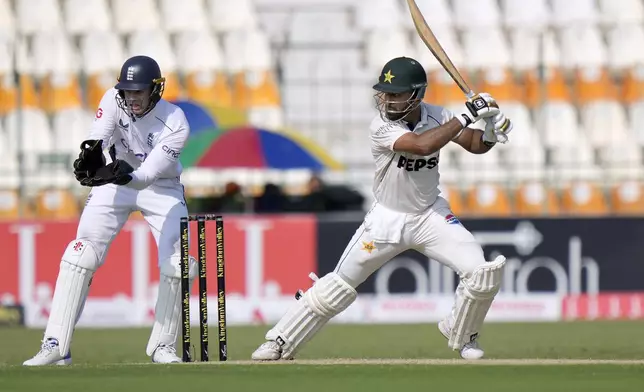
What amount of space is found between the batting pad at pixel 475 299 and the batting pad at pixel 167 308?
160 cm

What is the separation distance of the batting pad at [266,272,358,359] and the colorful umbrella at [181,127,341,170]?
6.43 meters

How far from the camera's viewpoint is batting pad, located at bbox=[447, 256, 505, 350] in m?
7.30

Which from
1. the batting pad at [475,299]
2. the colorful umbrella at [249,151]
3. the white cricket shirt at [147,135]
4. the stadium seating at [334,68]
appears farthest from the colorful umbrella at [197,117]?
the batting pad at [475,299]

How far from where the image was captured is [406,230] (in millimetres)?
7469

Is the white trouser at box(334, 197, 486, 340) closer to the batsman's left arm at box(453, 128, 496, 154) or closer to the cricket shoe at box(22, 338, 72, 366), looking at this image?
the batsman's left arm at box(453, 128, 496, 154)

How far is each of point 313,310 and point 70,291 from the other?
1.44 m

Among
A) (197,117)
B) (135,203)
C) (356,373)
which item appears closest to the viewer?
(356,373)

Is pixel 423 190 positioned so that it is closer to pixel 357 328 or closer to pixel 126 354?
pixel 126 354

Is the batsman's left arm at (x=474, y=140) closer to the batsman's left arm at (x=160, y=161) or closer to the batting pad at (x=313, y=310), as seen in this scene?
the batting pad at (x=313, y=310)

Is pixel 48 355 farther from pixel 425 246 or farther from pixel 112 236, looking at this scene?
pixel 425 246

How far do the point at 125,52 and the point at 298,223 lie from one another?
5.05m

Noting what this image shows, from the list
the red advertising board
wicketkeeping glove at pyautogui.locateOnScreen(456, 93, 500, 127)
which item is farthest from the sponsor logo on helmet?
the red advertising board

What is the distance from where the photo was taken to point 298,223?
1358 cm

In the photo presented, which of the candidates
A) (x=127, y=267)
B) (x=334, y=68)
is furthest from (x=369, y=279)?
(x=334, y=68)
